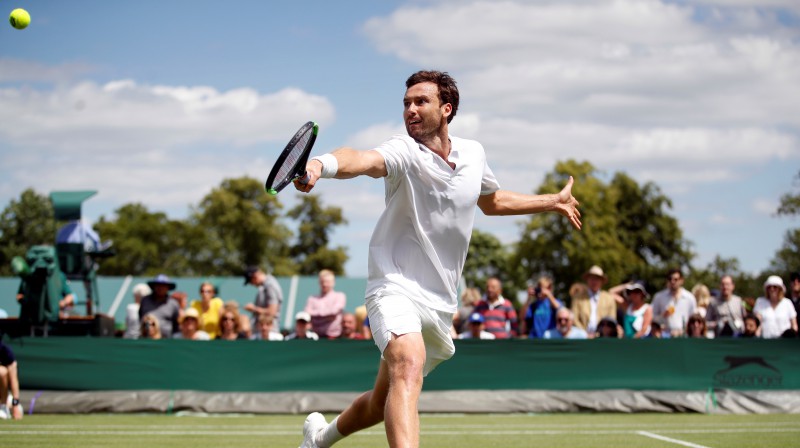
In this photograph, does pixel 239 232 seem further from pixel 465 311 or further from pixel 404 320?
pixel 404 320

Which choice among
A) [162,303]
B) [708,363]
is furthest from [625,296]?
[162,303]

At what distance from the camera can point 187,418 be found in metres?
12.9

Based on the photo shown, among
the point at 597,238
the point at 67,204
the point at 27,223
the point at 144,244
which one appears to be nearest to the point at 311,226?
the point at 144,244

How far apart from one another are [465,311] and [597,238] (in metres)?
53.4

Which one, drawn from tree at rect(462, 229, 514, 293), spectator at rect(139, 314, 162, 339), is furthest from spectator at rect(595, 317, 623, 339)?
tree at rect(462, 229, 514, 293)

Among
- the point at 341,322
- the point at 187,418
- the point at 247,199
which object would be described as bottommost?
the point at 187,418

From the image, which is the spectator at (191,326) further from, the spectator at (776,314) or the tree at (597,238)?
the tree at (597,238)

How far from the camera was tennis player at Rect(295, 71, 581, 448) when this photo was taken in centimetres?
573

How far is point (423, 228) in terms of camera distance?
6070mm

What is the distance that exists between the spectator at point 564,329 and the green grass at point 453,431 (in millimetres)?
1552

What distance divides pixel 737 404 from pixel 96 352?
840 cm

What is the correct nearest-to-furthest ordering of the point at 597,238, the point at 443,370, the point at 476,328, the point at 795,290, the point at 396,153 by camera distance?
the point at 396,153, the point at 443,370, the point at 795,290, the point at 476,328, the point at 597,238

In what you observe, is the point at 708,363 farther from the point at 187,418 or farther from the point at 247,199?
the point at 247,199

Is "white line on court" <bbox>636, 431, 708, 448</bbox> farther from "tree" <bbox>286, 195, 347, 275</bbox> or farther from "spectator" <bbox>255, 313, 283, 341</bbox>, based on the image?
"tree" <bbox>286, 195, 347, 275</bbox>
